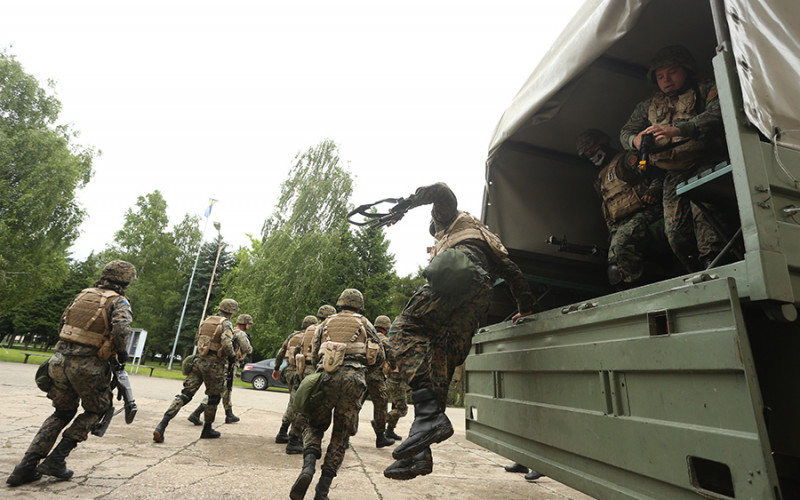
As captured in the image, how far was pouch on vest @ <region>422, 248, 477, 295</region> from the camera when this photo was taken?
8.17ft

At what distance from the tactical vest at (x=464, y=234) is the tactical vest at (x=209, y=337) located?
428 centimetres

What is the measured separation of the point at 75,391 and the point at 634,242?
15.4 feet

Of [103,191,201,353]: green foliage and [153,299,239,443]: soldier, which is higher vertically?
[103,191,201,353]: green foliage

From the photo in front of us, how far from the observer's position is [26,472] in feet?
10.3

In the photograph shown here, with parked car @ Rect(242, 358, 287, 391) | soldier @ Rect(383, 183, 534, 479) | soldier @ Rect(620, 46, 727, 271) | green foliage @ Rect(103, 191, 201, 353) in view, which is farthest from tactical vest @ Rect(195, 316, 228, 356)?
green foliage @ Rect(103, 191, 201, 353)

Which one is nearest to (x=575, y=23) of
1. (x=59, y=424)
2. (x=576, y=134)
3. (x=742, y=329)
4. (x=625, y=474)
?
(x=576, y=134)

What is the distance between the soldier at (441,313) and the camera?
2.32 metres

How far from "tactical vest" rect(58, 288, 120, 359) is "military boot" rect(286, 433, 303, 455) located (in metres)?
2.50

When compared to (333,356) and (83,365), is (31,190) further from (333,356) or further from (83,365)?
(333,356)

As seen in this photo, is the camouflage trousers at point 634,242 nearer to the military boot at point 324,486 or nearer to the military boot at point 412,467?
the military boot at point 412,467

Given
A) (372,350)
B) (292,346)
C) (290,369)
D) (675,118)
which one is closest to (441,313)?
(675,118)

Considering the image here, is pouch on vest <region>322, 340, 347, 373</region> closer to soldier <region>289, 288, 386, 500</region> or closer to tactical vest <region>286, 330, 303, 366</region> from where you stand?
soldier <region>289, 288, 386, 500</region>

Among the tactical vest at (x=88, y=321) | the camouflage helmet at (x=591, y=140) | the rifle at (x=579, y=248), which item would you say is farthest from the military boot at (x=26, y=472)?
the camouflage helmet at (x=591, y=140)

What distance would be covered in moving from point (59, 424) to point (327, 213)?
66.1ft
